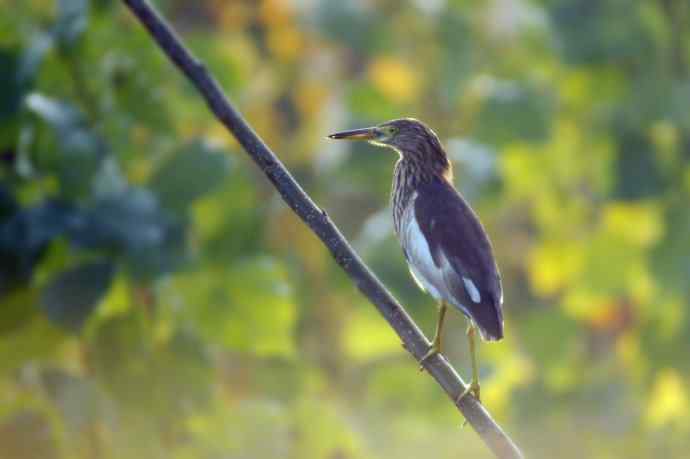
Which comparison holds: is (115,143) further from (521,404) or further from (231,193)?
(521,404)

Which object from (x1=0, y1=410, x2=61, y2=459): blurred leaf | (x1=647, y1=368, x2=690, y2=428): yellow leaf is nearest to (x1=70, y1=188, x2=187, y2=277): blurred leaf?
(x1=0, y1=410, x2=61, y2=459): blurred leaf

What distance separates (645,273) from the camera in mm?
2980

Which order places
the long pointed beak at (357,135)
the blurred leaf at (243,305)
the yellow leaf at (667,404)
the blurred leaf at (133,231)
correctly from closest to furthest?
the long pointed beak at (357,135) → the blurred leaf at (133,231) → the blurred leaf at (243,305) → the yellow leaf at (667,404)

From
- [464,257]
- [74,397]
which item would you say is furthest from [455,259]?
[74,397]

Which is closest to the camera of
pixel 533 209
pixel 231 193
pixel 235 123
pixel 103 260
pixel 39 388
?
→ pixel 235 123

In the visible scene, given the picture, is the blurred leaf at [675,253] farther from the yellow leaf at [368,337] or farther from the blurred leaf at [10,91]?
the blurred leaf at [10,91]

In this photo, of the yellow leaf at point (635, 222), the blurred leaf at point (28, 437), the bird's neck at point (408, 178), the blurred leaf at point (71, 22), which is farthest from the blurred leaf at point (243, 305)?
the yellow leaf at point (635, 222)

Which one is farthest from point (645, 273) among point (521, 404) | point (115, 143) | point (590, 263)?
point (115, 143)

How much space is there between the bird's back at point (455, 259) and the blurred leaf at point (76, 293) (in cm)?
65

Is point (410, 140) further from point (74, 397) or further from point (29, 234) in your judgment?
point (74, 397)

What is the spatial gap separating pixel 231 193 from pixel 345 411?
0.70 metres

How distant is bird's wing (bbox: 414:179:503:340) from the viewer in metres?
1.51

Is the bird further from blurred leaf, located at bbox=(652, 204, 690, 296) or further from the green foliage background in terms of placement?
blurred leaf, located at bbox=(652, 204, 690, 296)

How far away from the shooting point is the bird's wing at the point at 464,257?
1510 mm
